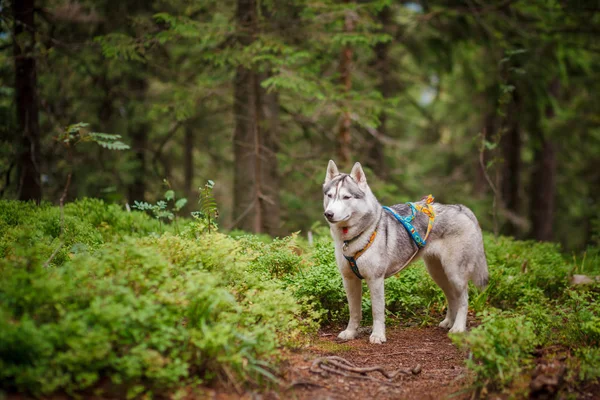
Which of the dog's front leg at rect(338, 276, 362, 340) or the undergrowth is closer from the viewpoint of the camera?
the undergrowth

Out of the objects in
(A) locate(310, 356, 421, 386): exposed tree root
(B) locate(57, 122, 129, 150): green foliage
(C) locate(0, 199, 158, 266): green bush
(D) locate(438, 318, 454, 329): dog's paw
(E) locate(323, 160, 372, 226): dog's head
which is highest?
(B) locate(57, 122, 129, 150): green foliage

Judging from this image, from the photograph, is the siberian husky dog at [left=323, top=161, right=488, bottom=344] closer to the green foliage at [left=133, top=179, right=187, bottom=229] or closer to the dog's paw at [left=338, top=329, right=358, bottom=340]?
the dog's paw at [left=338, top=329, right=358, bottom=340]

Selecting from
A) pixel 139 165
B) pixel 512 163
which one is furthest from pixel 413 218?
pixel 512 163

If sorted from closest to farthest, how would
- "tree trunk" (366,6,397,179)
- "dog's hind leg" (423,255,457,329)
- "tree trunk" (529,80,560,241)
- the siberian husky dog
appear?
1. the siberian husky dog
2. "dog's hind leg" (423,255,457,329)
3. "tree trunk" (366,6,397,179)
4. "tree trunk" (529,80,560,241)

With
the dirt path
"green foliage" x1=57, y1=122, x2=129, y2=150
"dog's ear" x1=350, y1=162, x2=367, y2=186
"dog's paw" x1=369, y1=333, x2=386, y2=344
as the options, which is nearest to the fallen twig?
the dirt path

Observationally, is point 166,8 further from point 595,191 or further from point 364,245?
point 595,191

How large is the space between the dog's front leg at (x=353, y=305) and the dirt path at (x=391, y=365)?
0.40 feet

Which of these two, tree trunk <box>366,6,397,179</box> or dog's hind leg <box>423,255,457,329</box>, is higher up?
tree trunk <box>366,6,397,179</box>

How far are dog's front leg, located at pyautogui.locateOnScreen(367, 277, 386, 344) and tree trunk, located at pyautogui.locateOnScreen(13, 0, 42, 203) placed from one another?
679 centimetres

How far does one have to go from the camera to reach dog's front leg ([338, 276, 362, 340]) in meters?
6.00

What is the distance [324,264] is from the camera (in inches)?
272

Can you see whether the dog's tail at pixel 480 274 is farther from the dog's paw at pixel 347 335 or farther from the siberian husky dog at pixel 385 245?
the dog's paw at pixel 347 335

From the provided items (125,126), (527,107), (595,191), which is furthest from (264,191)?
(595,191)

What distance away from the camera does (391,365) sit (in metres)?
5.20
